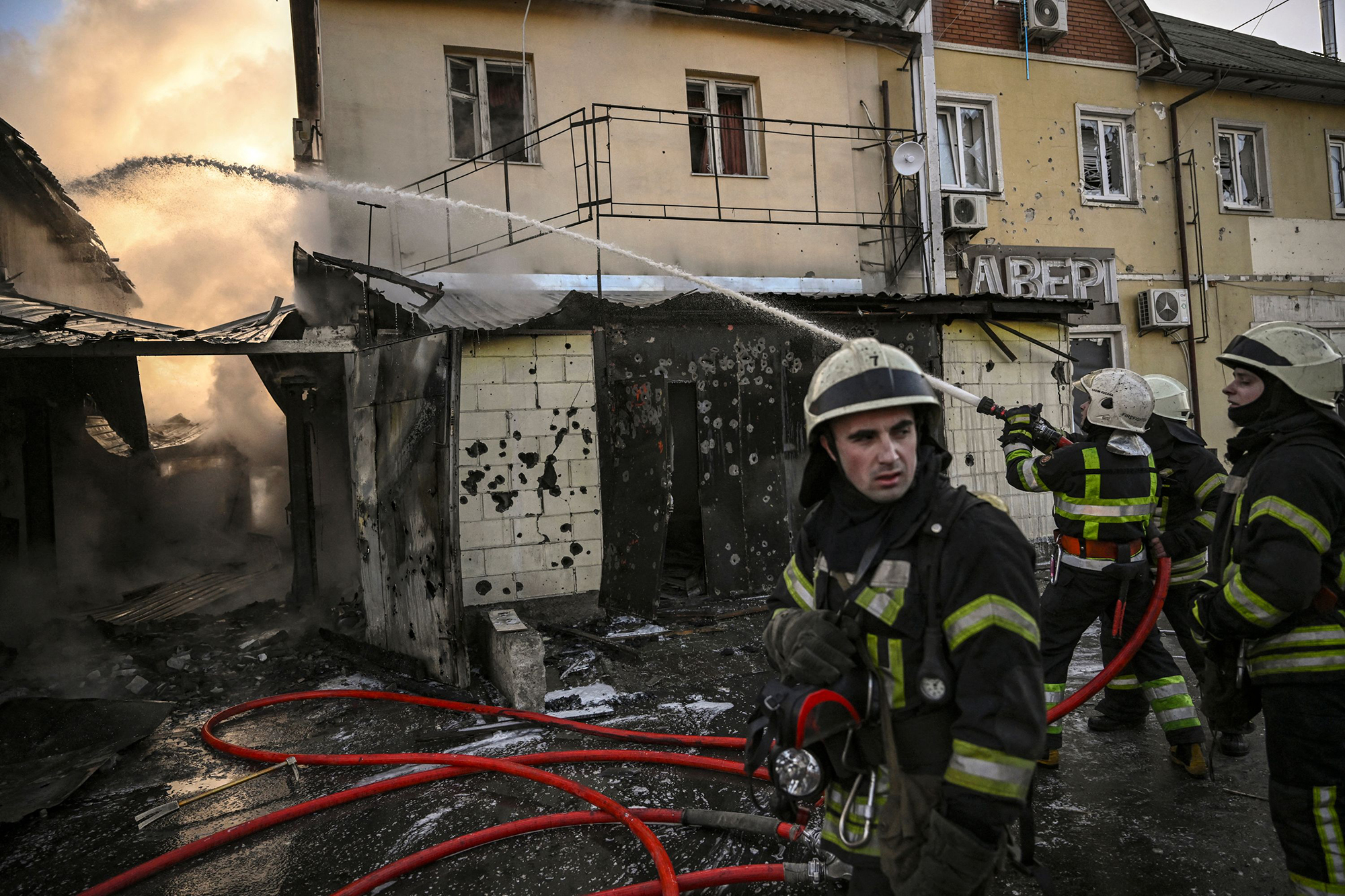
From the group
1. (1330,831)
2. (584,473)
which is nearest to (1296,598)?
(1330,831)

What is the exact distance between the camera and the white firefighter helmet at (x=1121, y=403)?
161 inches

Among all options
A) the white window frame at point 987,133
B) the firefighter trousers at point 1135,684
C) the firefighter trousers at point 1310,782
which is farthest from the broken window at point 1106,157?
the firefighter trousers at point 1310,782

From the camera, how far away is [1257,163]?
46.5ft

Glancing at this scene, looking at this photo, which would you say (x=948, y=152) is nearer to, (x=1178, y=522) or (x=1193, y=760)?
(x=1178, y=522)

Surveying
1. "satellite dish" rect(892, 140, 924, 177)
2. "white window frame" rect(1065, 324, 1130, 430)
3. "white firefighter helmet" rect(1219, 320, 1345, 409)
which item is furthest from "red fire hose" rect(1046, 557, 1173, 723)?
"white window frame" rect(1065, 324, 1130, 430)

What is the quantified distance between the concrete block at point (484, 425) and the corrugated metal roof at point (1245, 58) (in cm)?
1310

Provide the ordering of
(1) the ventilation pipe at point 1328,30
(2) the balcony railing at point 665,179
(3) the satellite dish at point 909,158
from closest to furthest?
(2) the balcony railing at point 665,179
(3) the satellite dish at point 909,158
(1) the ventilation pipe at point 1328,30

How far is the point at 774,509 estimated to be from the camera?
8.66 meters

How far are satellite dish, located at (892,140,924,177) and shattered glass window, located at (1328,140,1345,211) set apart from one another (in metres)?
10.0

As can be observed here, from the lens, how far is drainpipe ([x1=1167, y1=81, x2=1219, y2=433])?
13.2 m

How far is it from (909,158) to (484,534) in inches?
300

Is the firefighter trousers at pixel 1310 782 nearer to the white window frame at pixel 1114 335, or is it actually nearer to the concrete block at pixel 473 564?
the concrete block at pixel 473 564

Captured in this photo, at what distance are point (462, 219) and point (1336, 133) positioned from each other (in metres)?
16.6

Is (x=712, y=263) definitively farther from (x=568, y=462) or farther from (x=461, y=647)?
(x=461, y=647)
